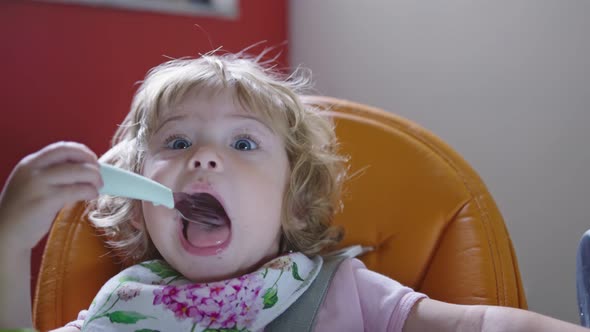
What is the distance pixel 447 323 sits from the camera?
32.2 inches

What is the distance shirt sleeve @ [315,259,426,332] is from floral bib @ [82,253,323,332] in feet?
0.15

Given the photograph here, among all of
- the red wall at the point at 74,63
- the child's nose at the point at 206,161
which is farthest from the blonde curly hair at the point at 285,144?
the red wall at the point at 74,63

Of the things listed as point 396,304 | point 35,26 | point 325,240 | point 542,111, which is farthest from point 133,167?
point 542,111

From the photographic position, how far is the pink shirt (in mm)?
856

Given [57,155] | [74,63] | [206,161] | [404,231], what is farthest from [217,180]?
[74,63]

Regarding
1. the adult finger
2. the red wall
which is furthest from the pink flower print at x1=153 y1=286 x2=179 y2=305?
the red wall

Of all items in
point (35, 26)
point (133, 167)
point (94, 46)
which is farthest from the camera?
point (94, 46)

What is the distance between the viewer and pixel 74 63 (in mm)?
1511

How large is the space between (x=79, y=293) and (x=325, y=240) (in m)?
0.38

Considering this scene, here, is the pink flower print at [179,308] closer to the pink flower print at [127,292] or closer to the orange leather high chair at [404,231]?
the pink flower print at [127,292]

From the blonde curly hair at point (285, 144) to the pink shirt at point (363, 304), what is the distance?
11cm

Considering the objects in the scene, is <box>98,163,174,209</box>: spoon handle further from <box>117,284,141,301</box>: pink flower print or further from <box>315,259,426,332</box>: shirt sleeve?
<box>315,259,426,332</box>: shirt sleeve

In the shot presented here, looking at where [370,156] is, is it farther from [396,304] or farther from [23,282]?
[23,282]

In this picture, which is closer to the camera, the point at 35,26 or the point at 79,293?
the point at 79,293
